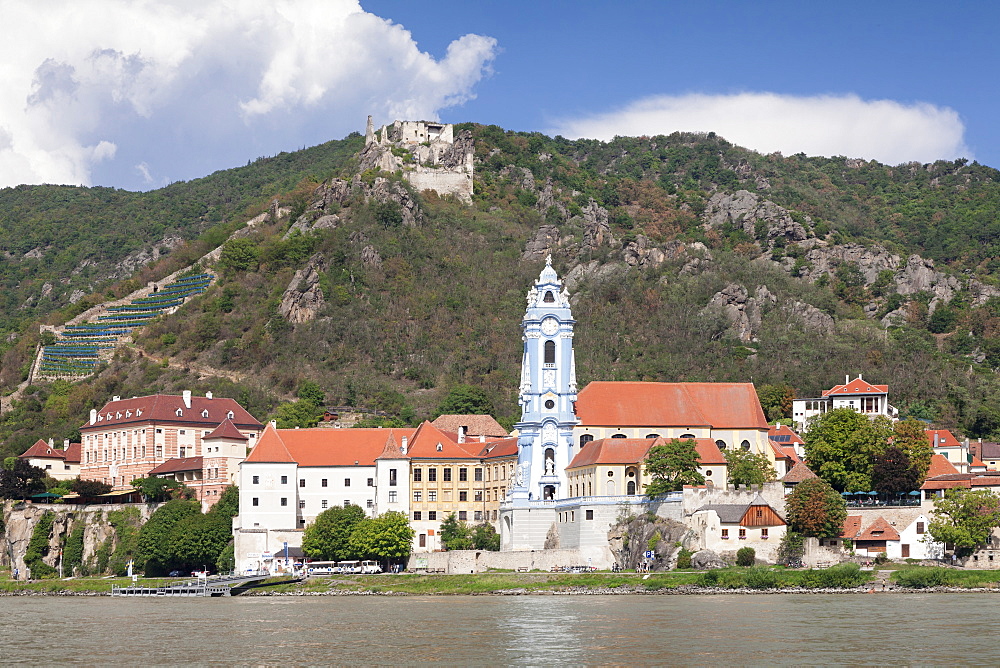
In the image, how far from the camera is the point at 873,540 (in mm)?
85125

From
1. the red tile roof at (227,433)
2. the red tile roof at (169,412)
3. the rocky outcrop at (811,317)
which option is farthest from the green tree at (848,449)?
the rocky outcrop at (811,317)

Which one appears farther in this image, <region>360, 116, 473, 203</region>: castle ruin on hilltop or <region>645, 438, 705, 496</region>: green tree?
<region>360, 116, 473, 203</region>: castle ruin on hilltop

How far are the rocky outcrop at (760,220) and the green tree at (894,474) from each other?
91.7 metres

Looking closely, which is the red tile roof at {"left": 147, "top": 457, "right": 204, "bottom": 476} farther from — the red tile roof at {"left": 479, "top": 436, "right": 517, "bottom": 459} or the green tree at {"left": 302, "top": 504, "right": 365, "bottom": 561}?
the red tile roof at {"left": 479, "top": 436, "right": 517, "bottom": 459}

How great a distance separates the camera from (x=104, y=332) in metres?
165

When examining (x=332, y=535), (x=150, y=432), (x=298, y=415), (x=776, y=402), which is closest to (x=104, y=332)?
(x=298, y=415)

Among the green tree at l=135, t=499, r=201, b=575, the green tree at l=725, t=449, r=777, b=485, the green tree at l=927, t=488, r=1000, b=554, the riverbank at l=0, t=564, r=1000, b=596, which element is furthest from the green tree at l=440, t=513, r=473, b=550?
the green tree at l=927, t=488, r=1000, b=554

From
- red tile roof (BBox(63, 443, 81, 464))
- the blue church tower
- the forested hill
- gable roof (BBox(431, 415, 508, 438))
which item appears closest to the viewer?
the blue church tower

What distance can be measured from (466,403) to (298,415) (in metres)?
14.6

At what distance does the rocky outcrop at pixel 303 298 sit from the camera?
511 ft

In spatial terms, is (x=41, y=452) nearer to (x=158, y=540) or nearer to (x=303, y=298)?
(x=158, y=540)

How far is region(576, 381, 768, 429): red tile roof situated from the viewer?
9869 cm

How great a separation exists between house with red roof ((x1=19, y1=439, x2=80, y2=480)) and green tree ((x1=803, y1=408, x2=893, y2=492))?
2504 inches

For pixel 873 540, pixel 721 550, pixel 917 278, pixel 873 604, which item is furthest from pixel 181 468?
pixel 917 278
